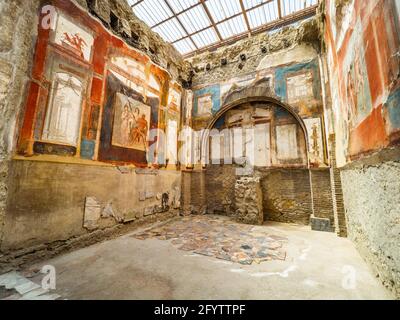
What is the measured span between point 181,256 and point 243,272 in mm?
1077

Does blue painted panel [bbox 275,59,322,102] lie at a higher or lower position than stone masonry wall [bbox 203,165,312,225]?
higher

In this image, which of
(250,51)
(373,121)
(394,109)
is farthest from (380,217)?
(250,51)

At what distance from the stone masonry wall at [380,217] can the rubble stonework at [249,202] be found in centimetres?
247

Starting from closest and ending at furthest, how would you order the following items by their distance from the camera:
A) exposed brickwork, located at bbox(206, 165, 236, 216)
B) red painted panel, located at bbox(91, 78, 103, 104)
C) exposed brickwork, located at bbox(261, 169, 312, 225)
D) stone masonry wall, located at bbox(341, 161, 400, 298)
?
stone masonry wall, located at bbox(341, 161, 400, 298) → red painted panel, located at bbox(91, 78, 103, 104) → exposed brickwork, located at bbox(261, 169, 312, 225) → exposed brickwork, located at bbox(206, 165, 236, 216)

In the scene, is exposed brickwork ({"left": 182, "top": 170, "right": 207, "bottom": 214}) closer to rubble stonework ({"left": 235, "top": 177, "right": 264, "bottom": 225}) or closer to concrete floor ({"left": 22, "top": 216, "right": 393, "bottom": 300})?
rubble stonework ({"left": 235, "top": 177, "right": 264, "bottom": 225})

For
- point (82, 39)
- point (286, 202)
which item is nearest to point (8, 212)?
point (82, 39)

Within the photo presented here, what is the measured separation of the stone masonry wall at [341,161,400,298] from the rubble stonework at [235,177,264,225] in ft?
8.11

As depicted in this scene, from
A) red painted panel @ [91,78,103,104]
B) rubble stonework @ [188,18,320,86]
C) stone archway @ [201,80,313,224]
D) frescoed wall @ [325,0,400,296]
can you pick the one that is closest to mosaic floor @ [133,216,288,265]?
stone archway @ [201,80,313,224]

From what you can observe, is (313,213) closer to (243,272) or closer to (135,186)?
(243,272)

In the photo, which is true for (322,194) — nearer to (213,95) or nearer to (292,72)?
(292,72)

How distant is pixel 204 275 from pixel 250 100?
18.9 feet

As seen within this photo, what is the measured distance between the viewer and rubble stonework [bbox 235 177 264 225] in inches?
215

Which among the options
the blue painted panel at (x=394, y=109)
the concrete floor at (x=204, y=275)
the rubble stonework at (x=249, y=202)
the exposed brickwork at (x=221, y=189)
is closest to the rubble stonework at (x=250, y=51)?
the exposed brickwork at (x=221, y=189)

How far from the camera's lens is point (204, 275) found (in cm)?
251
